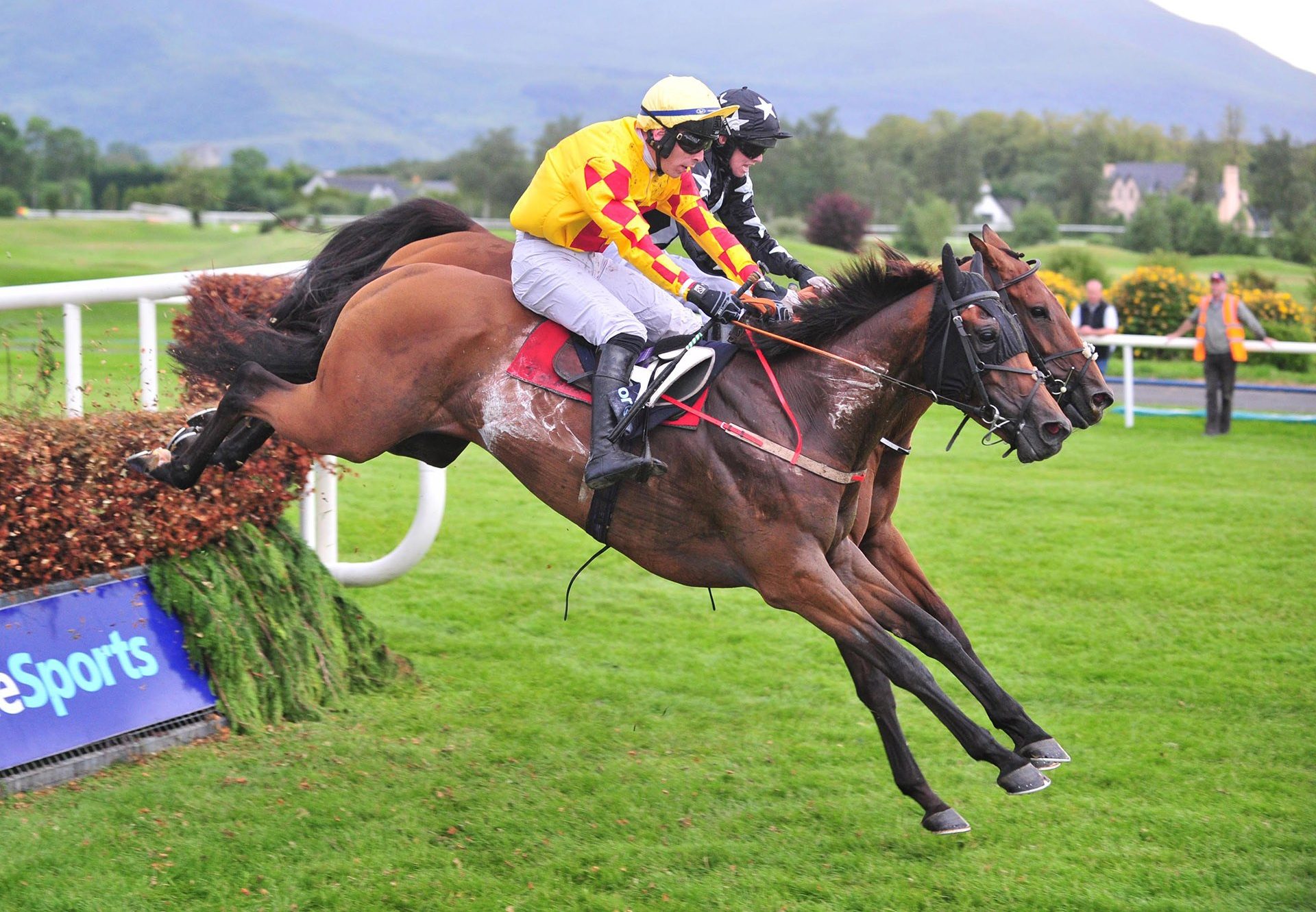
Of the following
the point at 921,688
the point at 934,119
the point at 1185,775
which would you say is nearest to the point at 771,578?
the point at 921,688

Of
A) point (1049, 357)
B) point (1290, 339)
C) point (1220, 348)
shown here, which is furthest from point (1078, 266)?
point (1049, 357)

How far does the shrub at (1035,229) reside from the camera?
52969 millimetres

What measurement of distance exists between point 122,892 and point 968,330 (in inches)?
122

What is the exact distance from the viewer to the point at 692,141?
13.1 ft

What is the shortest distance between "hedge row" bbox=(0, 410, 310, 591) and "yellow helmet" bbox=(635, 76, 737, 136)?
2.23 meters

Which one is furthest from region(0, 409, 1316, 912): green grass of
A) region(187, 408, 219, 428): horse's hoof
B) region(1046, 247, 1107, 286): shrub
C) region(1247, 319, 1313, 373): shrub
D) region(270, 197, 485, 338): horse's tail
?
region(1046, 247, 1107, 286): shrub

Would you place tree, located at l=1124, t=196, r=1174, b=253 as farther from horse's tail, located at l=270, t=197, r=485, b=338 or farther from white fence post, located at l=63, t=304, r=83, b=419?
white fence post, located at l=63, t=304, r=83, b=419

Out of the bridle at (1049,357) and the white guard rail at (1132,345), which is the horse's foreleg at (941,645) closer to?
the bridle at (1049,357)

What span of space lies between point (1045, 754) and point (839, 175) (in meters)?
59.7

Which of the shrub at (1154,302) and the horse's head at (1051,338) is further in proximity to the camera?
the shrub at (1154,302)

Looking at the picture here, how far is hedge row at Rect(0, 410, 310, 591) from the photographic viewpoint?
4.13m

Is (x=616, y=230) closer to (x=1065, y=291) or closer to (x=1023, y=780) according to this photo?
(x=1023, y=780)

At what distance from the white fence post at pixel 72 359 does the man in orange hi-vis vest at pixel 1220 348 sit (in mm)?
11630

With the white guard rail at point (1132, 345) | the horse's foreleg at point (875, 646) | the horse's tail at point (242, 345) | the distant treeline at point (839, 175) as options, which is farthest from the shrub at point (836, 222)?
the horse's foreleg at point (875, 646)
